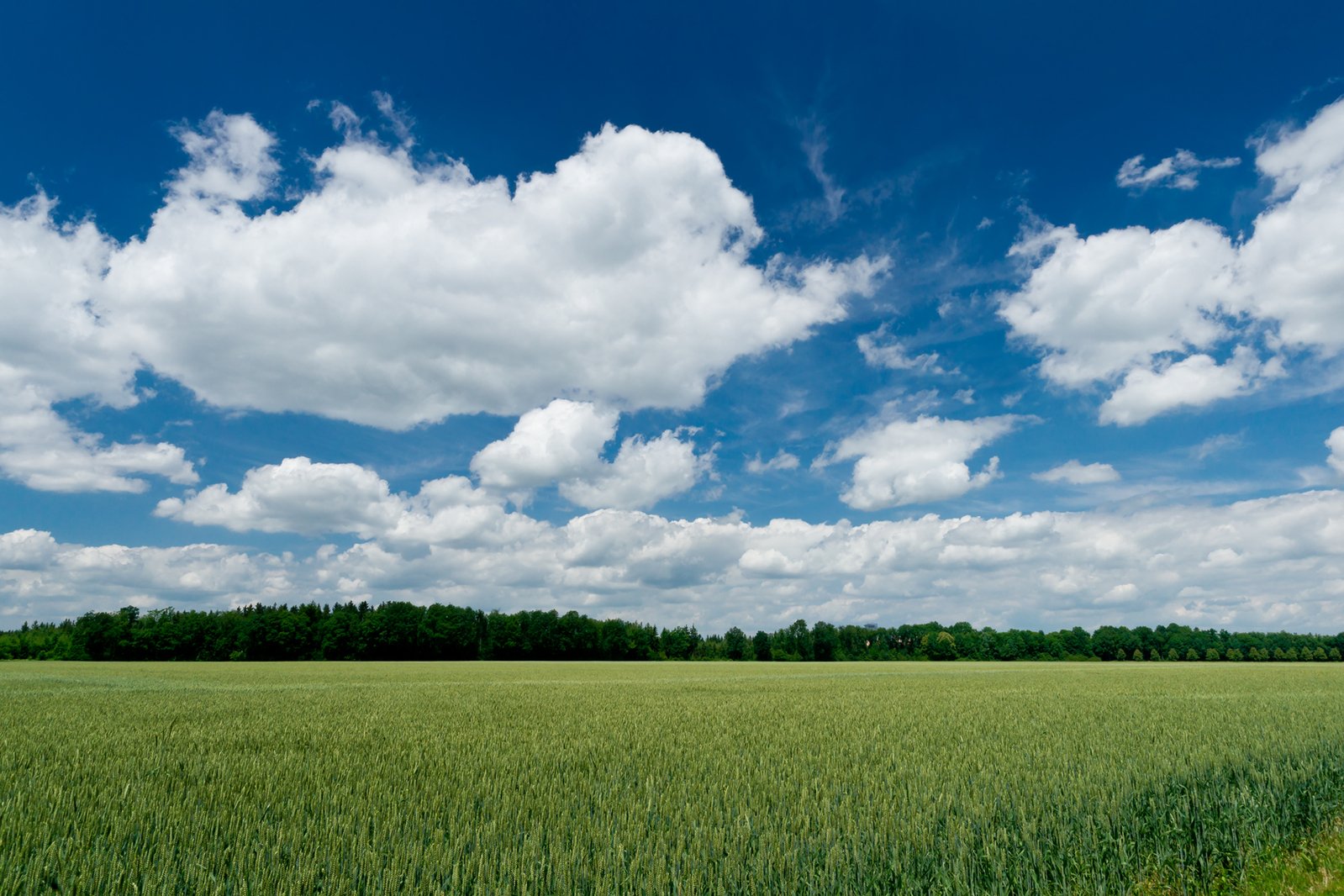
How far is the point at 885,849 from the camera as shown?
7156 mm

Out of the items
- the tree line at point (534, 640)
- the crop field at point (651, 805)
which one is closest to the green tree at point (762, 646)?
the tree line at point (534, 640)

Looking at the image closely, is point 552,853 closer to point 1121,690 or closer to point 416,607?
point 1121,690

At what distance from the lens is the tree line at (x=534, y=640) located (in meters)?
123

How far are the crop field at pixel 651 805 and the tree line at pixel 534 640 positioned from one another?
11892 cm

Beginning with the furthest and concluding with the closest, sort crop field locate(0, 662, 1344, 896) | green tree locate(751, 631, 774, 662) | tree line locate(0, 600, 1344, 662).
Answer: green tree locate(751, 631, 774, 662)
tree line locate(0, 600, 1344, 662)
crop field locate(0, 662, 1344, 896)

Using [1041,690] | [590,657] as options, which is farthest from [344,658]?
[1041,690]

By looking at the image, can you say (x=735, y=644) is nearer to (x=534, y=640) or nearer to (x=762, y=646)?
(x=762, y=646)

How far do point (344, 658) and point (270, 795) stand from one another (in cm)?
13143

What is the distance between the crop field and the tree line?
118921 mm

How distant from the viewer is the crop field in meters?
6.41

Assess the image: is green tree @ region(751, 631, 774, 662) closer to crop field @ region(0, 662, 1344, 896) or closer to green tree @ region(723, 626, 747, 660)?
green tree @ region(723, 626, 747, 660)

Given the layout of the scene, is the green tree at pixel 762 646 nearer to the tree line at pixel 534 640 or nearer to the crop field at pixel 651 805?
the tree line at pixel 534 640

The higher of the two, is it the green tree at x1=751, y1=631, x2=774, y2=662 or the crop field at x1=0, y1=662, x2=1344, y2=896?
the crop field at x1=0, y1=662, x2=1344, y2=896

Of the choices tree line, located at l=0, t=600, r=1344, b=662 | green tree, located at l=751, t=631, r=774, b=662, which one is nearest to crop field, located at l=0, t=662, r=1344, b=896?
tree line, located at l=0, t=600, r=1344, b=662
